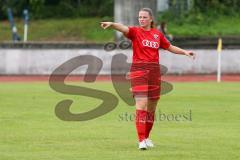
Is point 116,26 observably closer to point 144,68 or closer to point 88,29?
point 144,68

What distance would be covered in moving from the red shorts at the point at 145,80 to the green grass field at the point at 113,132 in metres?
0.85

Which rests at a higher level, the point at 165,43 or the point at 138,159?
the point at 165,43

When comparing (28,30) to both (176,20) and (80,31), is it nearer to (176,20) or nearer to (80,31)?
(80,31)

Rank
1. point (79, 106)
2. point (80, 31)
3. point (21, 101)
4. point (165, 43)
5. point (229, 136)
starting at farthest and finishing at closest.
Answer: point (80, 31) → point (21, 101) → point (79, 106) → point (229, 136) → point (165, 43)

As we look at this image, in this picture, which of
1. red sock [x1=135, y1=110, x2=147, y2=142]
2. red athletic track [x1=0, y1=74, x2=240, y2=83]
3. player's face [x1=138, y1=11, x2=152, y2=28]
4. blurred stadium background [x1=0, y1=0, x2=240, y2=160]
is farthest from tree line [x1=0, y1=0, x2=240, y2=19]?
red sock [x1=135, y1=110, x2=147, y2=142]

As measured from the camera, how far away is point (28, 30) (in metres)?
45.7

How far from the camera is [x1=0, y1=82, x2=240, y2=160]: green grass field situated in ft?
38.9

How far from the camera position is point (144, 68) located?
12328 millimetres

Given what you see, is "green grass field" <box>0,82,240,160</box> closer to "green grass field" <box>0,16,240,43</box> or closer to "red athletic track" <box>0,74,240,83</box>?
"red athletic track" <box>0,74,240,83</box>

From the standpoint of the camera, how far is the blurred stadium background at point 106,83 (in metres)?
12.7

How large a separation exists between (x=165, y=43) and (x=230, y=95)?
11275mm

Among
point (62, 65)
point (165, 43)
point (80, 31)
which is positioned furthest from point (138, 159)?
point (80, 31)

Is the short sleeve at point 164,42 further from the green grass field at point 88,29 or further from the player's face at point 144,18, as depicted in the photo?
the green grass field at point 88,29

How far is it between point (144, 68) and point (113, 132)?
272 centimetres
